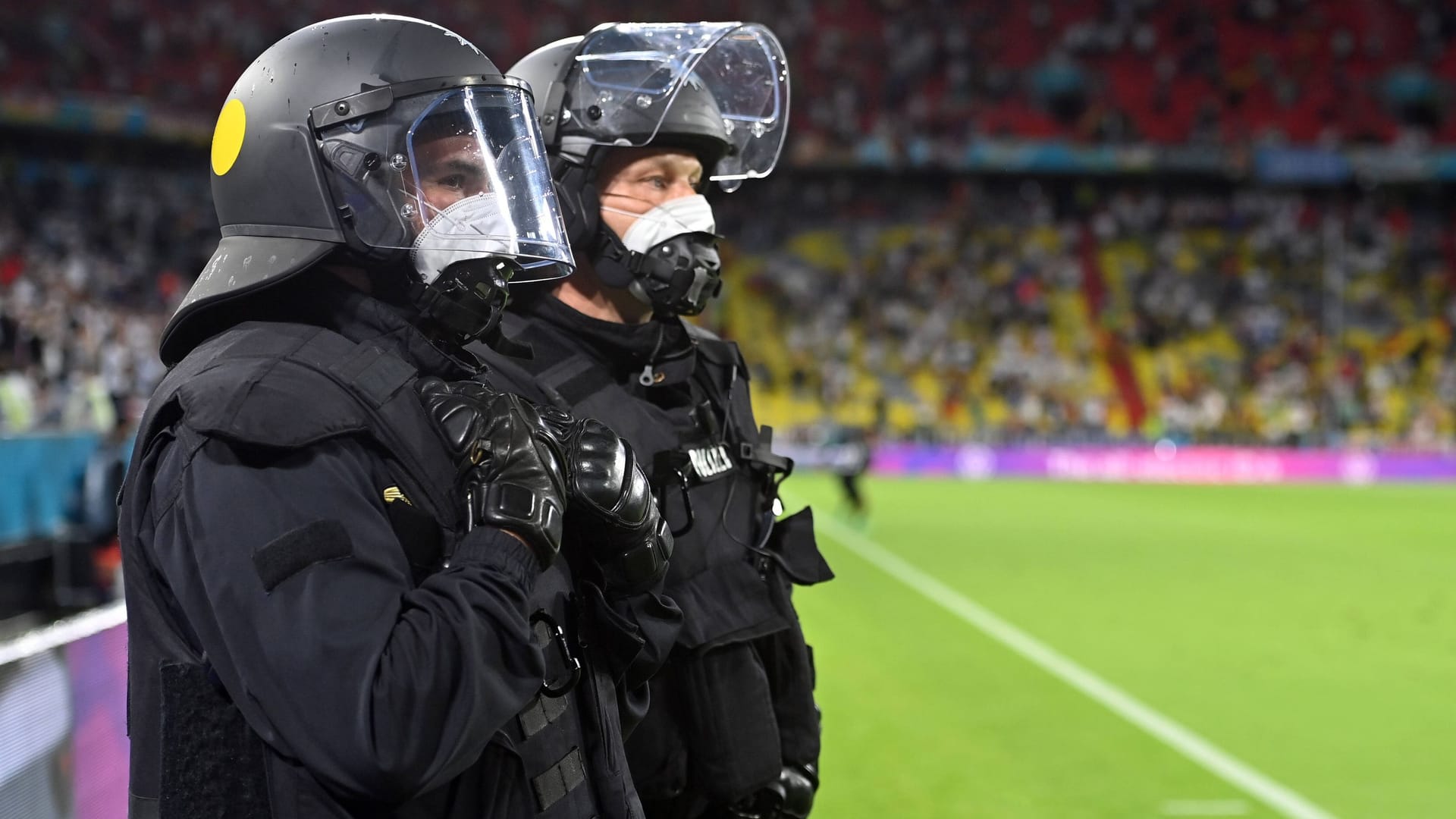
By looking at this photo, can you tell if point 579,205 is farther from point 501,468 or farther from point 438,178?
point 501,468

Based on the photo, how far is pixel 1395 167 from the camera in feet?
127

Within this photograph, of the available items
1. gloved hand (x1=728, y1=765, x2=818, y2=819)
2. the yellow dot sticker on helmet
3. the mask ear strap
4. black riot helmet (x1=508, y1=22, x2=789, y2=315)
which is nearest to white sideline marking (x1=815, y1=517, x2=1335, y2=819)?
gloved hand (x1=728, y1=765, x2=818, y2=819)

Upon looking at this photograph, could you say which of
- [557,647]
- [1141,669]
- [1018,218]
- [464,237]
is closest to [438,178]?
[464,237]

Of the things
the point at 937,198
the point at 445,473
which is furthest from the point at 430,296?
the point at 937,198

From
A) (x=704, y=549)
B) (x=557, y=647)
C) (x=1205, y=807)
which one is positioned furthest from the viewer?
(x=1205, y=807)

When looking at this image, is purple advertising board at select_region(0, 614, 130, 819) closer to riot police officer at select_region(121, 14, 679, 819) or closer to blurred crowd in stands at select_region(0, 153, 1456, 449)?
riot police officer at select_region(121, 14, 679, 819)

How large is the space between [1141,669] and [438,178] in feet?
27.9

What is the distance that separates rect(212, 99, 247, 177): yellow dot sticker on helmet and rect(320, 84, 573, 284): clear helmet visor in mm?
166

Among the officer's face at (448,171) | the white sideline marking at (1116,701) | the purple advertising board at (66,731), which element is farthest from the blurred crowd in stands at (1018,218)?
the officer's face at (448,171)

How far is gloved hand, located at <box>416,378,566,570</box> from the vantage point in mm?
2010

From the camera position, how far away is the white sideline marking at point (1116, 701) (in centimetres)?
677

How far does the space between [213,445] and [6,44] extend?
3613 cm

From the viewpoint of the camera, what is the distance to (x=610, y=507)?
7.36ft

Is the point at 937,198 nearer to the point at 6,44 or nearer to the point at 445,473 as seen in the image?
the point at 6,44
